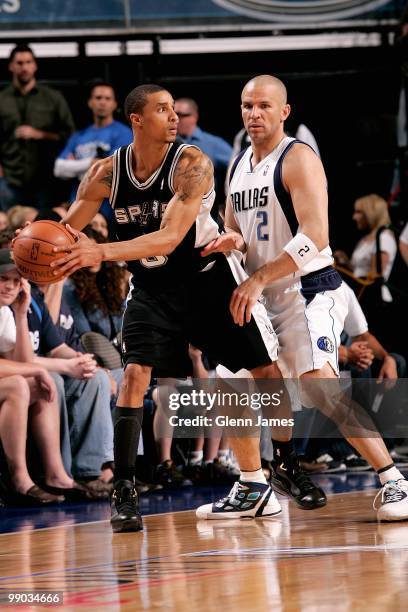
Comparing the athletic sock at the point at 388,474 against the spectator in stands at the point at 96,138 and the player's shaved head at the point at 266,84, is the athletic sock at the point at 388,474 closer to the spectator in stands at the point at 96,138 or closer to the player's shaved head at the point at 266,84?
the player's shaved head at the point at 266,84

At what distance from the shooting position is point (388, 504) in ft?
15.8

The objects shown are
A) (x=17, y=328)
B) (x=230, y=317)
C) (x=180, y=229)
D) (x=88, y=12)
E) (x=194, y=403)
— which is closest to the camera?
(x=180, y=229)

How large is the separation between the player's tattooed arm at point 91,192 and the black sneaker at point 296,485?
147 cm

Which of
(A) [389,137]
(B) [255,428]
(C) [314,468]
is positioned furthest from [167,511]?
(A) [389,137]

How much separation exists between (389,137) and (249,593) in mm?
7408

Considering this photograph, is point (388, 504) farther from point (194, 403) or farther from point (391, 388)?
point (391, 388)

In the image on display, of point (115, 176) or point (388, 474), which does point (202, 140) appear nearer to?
point (115, 176)

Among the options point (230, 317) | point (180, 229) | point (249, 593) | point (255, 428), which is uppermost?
point (180, 229)

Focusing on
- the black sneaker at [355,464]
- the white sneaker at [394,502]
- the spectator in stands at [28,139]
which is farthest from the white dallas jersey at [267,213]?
the spectator in stands at [28,139]

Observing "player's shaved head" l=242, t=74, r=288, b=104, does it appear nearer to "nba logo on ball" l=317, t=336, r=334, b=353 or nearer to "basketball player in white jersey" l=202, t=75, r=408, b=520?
"basketball player in white jersey" l=202, t=75, r=408, b=520

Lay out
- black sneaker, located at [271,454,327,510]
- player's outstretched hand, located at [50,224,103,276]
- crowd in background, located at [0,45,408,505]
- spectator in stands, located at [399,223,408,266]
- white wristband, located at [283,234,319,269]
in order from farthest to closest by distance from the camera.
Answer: spectator in stands, located at [399,223,408,266] < crowd in background, located at [0,45,408,505] < black sneaker, located at [271,454,327,510] < white wristband, located at [283,234,319,269] < player's outstretched hand, located at [50,224,103,276]

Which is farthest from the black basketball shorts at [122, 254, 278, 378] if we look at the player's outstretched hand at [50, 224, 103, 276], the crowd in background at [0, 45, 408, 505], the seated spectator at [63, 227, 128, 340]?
the seated spectator at [63, 227, 128, 340]

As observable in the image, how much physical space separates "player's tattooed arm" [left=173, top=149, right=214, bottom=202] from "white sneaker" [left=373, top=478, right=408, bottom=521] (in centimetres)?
151

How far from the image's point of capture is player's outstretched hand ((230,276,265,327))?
191 inches
